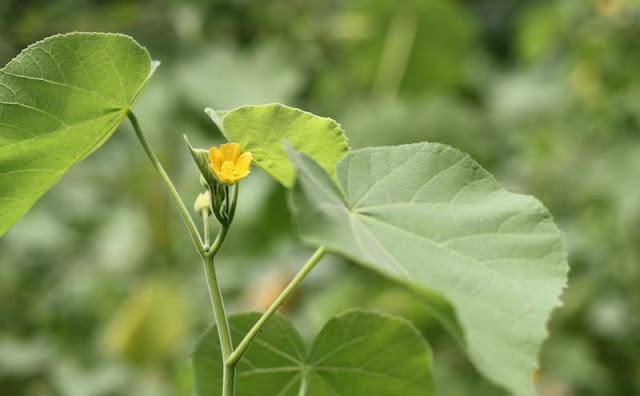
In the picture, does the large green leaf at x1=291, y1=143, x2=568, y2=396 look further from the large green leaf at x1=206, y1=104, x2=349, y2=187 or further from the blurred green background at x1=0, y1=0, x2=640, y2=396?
the blurred green background at x1=0, y1=0, x2=640, y2=396

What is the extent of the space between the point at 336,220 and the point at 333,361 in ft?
0.44

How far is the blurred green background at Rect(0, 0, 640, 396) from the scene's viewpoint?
1.43m

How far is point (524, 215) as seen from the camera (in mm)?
410

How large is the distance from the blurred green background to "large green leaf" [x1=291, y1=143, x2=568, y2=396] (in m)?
0.88

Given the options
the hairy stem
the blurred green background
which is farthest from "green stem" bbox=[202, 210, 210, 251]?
A: the blurred green background

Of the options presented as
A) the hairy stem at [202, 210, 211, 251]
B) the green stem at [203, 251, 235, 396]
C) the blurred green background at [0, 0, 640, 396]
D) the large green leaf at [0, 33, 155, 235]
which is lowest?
the blurred green background at [0, 0, 640, 396]

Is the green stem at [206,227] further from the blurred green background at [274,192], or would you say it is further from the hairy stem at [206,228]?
the blurred green background at [274,192]

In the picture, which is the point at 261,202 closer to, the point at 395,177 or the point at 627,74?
the point at 627,74

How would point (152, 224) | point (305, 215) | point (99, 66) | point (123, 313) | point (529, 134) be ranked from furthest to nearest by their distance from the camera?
point (529, 134) → point (152, 224) → point (123, 313) → point (99, 66) → point (305, 215)

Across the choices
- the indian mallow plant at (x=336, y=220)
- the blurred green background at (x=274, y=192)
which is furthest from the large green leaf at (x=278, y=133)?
the blurred green background at (x=274, y=192)

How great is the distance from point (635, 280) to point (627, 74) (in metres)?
0.37

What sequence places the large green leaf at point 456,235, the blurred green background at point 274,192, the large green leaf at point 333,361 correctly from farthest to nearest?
the blurred green background at point 274,192 < the large green leaf at point 333,361 < the large green leaf at point 456,235

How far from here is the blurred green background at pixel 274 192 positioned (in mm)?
1433

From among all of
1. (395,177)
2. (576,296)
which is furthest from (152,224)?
(395,177)
